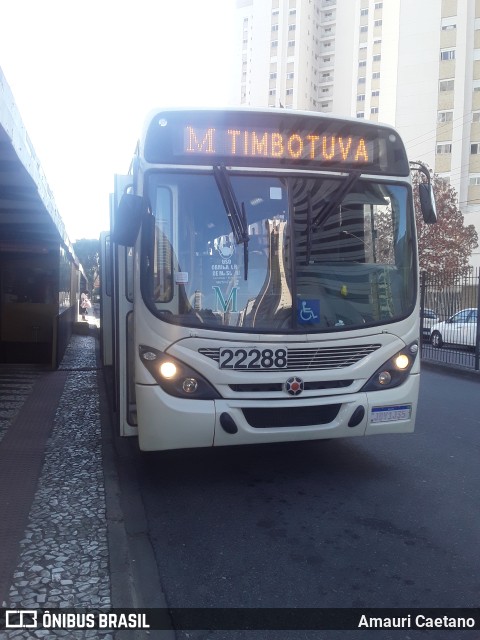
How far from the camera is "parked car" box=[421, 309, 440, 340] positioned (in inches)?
657

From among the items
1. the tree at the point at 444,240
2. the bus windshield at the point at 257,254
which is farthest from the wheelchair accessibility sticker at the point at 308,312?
the tree at the point at 444,240

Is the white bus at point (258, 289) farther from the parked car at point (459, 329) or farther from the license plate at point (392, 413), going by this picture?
the parked car at point (459, 329)

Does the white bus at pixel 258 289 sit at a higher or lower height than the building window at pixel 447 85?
lower

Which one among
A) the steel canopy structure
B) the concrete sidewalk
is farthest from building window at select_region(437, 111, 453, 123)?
the concrete sidewalk

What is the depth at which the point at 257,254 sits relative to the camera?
541 centimetres

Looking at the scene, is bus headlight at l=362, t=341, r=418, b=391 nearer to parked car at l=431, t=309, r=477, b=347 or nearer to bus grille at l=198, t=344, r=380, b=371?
bus grille at l=198, t=344, r=380, b=371

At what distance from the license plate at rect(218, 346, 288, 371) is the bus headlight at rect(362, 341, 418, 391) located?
838mm

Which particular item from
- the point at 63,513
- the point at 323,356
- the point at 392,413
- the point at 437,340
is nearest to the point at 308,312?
the point at 323,356

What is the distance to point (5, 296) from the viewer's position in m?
14.4

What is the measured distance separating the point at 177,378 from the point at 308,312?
125cm

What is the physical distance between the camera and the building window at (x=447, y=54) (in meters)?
54.3

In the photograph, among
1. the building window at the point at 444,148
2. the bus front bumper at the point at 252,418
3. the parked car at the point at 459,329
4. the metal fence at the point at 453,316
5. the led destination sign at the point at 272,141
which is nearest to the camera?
the bus front bumper at the point at 252,418

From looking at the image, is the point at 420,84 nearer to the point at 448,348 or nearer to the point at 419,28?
the point at 419,28

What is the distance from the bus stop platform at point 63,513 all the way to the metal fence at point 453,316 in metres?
9.44
